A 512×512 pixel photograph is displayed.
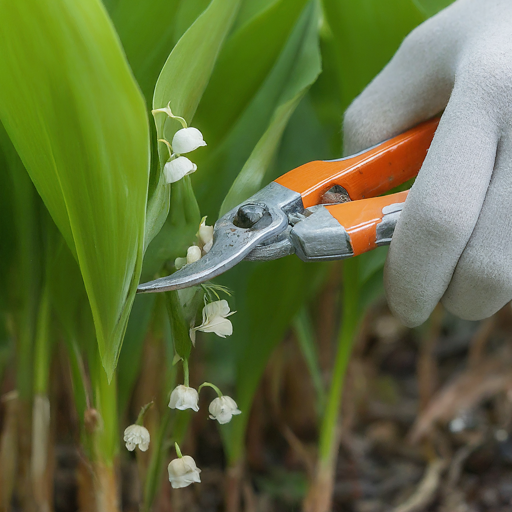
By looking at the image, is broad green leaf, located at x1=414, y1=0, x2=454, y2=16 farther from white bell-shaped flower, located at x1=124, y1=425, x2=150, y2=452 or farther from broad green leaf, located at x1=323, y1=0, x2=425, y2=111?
white bell-shaped flower, located at x1=124, y1=425, x2=150, y2=452

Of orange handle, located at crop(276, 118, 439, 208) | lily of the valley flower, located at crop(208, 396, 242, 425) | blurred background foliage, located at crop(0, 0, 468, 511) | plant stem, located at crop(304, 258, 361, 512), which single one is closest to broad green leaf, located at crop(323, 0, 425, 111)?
blurred background foliage, located at crop(0, 0, 468, 511)

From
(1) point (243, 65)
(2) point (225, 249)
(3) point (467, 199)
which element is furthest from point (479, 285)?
(1) point (243, 65)

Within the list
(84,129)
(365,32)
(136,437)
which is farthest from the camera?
(365,32)

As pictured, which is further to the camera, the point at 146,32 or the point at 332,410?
the point at 332,410

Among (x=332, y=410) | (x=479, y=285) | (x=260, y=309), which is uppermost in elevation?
(x=479, y=285)

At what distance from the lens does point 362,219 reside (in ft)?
1.14

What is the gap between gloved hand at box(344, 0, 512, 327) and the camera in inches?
13.1

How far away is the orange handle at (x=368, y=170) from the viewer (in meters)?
0.38

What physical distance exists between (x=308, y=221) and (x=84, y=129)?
0.50 feet

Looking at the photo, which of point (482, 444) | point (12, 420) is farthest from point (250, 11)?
point (482, 444)

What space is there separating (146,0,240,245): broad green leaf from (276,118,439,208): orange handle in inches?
3.7

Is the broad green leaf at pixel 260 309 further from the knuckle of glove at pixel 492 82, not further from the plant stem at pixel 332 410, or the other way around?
the knuckle of glove at pixel 492 82

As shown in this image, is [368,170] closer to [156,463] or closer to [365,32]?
[365,32]

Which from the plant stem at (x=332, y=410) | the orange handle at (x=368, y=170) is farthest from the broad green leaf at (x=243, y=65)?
the plant stem at (x=332, y=410)
